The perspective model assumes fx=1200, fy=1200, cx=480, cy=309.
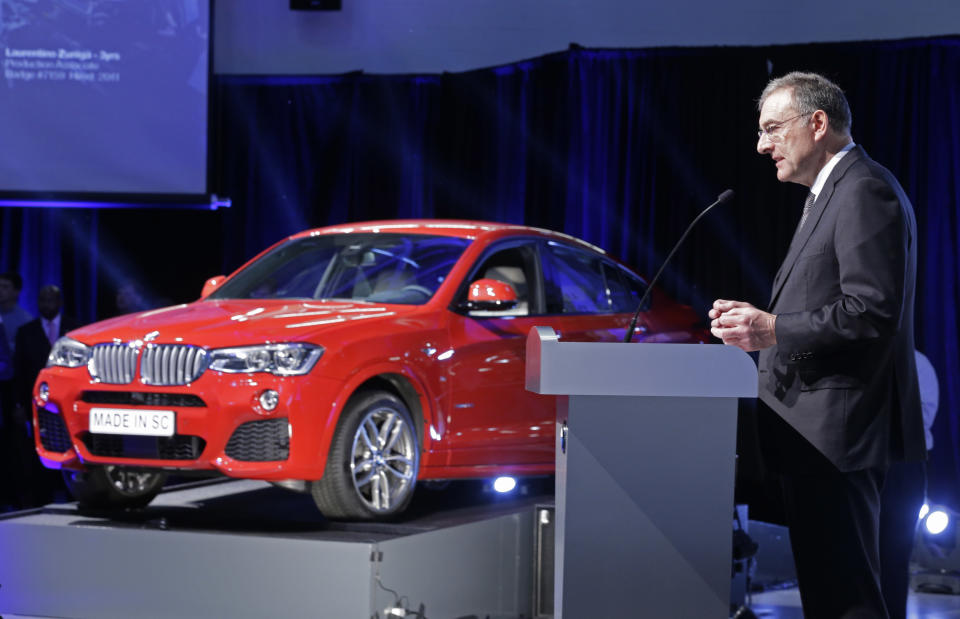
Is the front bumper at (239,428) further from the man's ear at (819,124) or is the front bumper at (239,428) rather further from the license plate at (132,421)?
the man's ear at (819,124)

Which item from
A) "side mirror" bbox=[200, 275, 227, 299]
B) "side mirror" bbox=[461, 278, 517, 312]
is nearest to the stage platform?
"side mirror" bbox=[461, 278, 517, 312]

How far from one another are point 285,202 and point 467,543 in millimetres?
5798

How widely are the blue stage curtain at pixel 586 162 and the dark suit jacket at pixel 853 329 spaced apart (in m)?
5.94

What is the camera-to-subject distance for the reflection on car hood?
479cm

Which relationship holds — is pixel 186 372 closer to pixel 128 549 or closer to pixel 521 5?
pixel 128 549

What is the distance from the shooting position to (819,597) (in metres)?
2.53

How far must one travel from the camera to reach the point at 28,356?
8445 millimetres

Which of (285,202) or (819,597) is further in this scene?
(285,202)

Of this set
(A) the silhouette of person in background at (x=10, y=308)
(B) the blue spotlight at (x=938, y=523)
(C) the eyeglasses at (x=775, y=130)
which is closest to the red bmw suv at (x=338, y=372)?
(B) the blue spotlight at (x=938, y=523)

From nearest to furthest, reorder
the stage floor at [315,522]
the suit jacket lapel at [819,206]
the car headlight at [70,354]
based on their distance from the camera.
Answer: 1. the suit jacket lapel at [819,206]
2. the stage floor at [315,522]
3. the car headlight at [70,354]

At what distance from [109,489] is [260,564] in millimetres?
1223

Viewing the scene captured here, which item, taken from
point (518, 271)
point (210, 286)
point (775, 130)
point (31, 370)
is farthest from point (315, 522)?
point (31, 370)

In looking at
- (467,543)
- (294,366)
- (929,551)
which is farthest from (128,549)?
(929,551)

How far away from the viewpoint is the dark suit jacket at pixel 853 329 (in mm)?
2533
